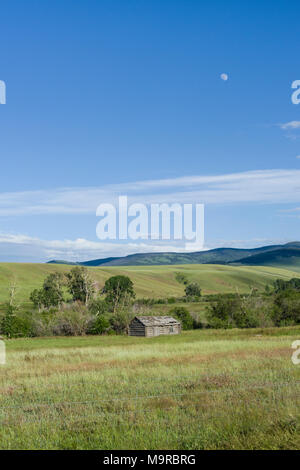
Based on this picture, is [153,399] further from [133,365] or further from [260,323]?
[260,323]

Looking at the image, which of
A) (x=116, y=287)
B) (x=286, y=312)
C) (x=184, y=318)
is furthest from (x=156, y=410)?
(x=116, y=287)

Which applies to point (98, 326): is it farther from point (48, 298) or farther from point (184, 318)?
point (48, 298)

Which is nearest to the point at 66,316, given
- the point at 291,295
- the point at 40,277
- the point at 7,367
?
the point at 291,295

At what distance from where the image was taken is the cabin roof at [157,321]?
77.4 metres

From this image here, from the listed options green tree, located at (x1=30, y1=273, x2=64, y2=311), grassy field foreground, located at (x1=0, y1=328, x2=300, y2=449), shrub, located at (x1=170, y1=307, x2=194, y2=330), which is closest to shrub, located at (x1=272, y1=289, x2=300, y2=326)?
shrub, located at (x1=170, y1=307, x2=194, y2=330)

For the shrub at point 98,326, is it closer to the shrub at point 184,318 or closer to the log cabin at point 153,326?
the log cabin at point 153,326

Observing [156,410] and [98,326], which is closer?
[156,410]

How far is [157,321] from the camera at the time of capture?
78312 mm

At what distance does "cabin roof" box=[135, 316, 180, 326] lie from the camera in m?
77.4

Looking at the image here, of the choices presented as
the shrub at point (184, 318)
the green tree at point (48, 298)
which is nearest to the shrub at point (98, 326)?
the shrub at point (184, 318)

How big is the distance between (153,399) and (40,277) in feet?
540

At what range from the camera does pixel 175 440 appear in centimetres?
1051

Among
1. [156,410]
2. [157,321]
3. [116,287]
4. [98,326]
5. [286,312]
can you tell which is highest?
[156,410]

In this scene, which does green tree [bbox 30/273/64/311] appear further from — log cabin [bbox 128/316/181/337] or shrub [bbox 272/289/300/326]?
shrub [bbox 272/289/300/326]
